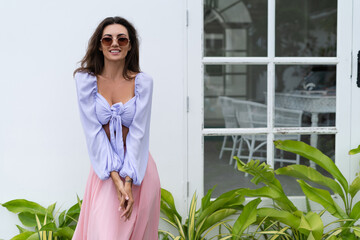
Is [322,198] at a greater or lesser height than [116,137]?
lesser

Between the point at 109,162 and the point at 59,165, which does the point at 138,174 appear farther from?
the point at 59,165

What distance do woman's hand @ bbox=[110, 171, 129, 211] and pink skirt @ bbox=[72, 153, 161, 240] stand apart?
1.6 inches

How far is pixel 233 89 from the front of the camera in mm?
6242

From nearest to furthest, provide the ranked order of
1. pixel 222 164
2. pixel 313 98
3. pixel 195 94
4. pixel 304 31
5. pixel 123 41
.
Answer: pixel 123 41 → pixel 195 94 → pixel 222 164 → pixel 313 98 → pixel 304 31

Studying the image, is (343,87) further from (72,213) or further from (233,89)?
(233,89)

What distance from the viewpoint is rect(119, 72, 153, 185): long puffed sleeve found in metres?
2.01

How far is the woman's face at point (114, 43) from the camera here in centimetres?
204

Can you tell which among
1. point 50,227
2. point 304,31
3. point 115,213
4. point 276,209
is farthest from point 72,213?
point 304,31

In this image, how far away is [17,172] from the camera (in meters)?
2.95

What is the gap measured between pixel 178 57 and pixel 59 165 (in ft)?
3.33

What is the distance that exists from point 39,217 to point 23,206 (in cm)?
12

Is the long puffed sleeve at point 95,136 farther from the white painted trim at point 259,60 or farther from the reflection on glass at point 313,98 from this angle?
the reflection on glass at point 313,98

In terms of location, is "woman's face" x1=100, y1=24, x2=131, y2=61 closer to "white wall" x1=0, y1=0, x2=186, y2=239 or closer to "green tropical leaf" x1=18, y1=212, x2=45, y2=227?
"white wall" x1=0, y1=0, x2=186, y2=239

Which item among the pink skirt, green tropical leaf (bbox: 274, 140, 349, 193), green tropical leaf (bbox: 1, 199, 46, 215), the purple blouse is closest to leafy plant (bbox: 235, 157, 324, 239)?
green tropical leaf (bbox: 274, 140, 349, 193)
